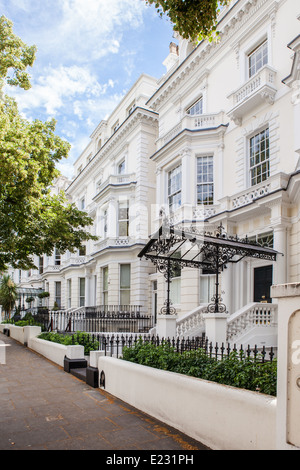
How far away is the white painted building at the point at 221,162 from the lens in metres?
12.8

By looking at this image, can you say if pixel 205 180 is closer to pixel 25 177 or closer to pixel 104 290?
pixel 25 177

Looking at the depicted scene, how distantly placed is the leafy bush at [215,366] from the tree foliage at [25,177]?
666 centimetres

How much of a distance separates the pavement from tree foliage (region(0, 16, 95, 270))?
242 inches

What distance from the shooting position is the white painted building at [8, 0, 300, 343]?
503 inches

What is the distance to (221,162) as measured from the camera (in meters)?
16.8

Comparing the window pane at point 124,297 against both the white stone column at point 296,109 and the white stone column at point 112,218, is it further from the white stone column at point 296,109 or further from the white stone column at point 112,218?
the white stone column at point 296,109

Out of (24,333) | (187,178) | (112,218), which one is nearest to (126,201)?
(112,218)

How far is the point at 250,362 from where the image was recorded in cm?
554

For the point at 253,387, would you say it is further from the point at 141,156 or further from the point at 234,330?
the point at 141,156

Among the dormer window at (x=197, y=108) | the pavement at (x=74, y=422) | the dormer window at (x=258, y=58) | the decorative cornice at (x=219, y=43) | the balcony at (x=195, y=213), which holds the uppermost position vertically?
the decorative cornice at (x=219, y=43)

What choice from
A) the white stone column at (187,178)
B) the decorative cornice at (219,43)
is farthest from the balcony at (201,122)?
the decorative cornice at (219,43)

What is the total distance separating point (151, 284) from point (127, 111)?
1266 centimetres

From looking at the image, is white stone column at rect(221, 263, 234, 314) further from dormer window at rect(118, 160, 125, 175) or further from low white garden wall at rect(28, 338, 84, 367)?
dormer window at rect(118, 160, 125, 175)
